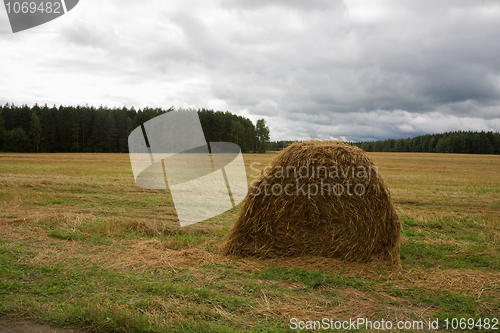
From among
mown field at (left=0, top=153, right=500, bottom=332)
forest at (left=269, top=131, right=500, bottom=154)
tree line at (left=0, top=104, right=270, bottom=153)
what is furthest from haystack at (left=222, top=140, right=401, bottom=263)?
forest at (left=269, top=131, right=500, bottom=154)

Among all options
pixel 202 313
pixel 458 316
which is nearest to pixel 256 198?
pixel 202 313

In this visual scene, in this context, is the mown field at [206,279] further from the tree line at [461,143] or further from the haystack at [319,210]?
the tree line at [461,143]

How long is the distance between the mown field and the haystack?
12.7 inches

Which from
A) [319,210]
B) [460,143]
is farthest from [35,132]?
[460,143]

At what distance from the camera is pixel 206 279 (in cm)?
501

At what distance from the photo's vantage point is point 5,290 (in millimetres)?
4391

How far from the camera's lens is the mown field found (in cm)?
388

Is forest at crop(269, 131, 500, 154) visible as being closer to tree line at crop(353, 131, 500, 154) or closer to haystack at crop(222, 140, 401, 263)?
tree line at crop(353, 131, 500, 154)

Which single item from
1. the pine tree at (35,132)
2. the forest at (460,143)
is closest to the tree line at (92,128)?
the pine tree at (35,132)

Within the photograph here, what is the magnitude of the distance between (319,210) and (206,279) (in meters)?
2.61

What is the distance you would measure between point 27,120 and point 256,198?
91368 mm

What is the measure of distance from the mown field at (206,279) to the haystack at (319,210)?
32 centimetres

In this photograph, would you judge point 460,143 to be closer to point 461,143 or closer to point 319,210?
point 461,143

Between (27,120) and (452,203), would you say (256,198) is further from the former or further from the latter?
(27,120)
